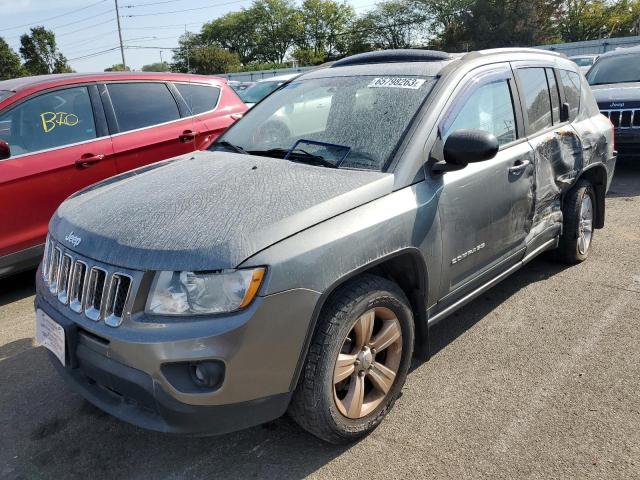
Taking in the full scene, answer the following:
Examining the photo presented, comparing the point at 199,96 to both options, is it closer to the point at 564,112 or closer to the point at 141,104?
the point at 141,104

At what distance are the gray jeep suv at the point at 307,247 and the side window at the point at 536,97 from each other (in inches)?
1.1

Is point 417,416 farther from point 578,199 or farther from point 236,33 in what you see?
point 236,33

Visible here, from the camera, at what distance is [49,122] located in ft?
15.3

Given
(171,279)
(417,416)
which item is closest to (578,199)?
(417,416)

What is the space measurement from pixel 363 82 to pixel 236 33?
112m

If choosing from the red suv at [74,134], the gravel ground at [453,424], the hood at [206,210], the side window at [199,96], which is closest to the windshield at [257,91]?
the side window at [199,96]

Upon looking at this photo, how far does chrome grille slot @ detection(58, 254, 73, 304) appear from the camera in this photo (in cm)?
238

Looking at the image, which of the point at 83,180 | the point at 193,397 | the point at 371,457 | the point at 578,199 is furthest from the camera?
the point at 83,180

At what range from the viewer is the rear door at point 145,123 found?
5.05 meters

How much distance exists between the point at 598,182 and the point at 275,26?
108m

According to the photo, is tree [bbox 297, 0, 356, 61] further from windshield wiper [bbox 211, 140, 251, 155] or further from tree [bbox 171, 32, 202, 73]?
windshield wiper [bbox 211, 140, 251, 155]

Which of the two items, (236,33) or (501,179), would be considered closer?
(501,179)

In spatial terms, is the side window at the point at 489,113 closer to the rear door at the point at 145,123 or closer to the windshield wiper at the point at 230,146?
the windshield wiper at the point at 230,146

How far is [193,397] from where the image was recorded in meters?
2.03
